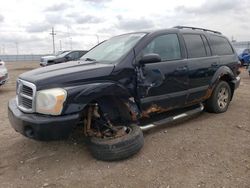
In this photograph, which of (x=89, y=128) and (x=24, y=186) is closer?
(x=24, y=186)

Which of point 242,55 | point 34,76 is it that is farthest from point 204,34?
point 242,55

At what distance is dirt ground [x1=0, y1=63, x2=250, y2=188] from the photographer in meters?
3.65

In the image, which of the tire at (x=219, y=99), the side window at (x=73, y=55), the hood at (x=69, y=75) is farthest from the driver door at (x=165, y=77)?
the side window at (x=73, y=55)

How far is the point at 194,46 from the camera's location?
19.0 ft

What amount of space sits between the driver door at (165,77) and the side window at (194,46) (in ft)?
0.92

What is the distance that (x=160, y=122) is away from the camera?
16.5 ft

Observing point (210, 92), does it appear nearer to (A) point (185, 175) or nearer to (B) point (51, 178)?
(A) point (185, 175)

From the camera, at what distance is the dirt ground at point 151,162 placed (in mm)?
3650

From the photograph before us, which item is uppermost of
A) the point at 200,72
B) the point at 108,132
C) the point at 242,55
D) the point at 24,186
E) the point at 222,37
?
the point at 222,37

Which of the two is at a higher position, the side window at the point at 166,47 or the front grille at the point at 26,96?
the side window at the point at 166,47

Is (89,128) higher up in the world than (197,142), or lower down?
higher up

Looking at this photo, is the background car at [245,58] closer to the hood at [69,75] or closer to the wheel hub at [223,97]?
the wheel hub at [223,97]

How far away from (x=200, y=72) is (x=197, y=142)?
1.53m

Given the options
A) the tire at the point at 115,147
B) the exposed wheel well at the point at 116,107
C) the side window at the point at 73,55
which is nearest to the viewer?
the tire at the point at 115,147
